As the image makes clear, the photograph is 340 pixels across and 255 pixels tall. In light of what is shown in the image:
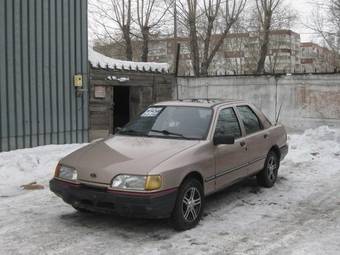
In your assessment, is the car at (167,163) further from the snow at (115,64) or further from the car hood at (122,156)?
the snow at (115,64)

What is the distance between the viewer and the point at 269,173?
8.04 m

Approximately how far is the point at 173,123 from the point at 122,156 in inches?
47.3

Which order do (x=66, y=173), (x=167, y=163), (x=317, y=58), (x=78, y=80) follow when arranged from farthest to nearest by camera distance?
(x=317, y=58) → (x=78, y=80) → (x=66, y=173) → (x=167, y=163)

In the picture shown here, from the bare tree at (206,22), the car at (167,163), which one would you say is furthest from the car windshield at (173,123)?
the bare tree at (206,22)

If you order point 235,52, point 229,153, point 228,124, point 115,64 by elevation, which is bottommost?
point 229,153

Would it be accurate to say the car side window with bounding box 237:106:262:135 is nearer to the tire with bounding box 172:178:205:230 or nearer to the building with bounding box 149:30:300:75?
the tire with bounding box 172:178:205:230

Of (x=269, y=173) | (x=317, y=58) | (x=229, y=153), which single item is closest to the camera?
(x=229, y=153)

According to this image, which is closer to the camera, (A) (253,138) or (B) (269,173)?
(A) (253,138)

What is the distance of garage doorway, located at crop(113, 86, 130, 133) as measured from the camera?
15.3m

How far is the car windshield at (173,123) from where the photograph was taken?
20.9ft

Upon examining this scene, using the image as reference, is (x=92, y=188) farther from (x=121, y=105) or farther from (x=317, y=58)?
(x=317, y=58)

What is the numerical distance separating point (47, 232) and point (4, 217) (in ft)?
3.20

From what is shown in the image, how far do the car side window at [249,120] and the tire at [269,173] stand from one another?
64 cm

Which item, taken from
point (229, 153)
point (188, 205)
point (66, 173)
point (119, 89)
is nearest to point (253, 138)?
point (229, 153)
